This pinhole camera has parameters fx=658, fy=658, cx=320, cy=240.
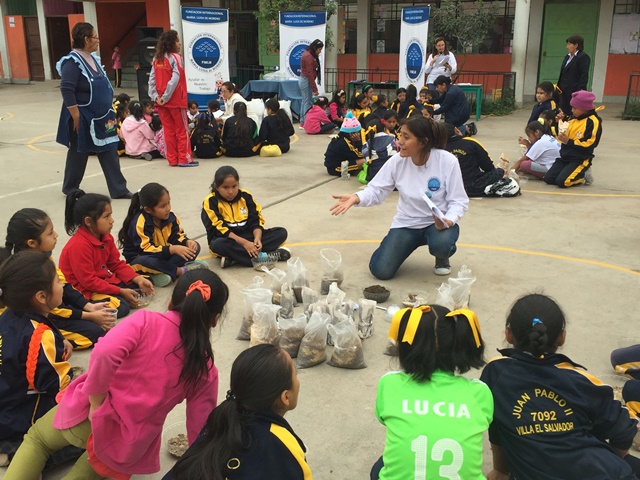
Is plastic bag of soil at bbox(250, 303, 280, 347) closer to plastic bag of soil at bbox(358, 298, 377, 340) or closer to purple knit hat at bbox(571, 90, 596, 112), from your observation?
plastic bag of soil at bbox(358, 298, 377, 340)

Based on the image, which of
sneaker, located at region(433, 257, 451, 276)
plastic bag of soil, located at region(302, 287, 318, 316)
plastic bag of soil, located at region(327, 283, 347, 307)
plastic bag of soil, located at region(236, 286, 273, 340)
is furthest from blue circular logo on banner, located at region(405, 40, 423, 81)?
plastic bag of soil, located at region(236, 286, 273, 340)

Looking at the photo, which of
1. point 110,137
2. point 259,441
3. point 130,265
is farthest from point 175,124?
point 259,441

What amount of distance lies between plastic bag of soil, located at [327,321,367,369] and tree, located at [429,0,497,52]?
1424 centimetres

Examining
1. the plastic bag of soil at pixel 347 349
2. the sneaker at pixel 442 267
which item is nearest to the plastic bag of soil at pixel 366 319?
the plastic bag of soil at pixel 347 349

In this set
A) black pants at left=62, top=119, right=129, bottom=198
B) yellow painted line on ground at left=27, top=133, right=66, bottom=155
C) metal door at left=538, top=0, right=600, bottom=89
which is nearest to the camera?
black pants at left=62, top=119, right=129, bottom=198

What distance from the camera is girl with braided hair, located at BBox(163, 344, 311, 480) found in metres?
2.10

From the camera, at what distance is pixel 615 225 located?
6527mm

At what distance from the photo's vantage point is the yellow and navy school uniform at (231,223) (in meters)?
5.41

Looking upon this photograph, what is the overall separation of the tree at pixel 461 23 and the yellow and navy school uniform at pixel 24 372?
15.3m

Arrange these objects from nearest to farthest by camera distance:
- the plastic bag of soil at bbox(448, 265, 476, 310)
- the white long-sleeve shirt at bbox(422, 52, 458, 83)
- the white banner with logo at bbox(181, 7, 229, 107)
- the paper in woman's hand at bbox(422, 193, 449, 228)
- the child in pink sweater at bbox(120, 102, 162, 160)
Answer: the plastic bag of soil at bbox(448, 265, 476, 310)
the paper in woman's hand at bbox(422, 193, 449, 228)
the child in pink sweater at bbox(120, 102, 162, 160)
the white long-sleeve shirt at bbox(422, 52, 458, 83)
the white banner with logo at bbox(181, 7, 229, 107)

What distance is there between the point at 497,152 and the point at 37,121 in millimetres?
9839

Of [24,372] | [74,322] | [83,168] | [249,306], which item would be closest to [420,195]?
[249,306]

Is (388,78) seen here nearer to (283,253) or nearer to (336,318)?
(283,253)

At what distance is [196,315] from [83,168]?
5.52m
